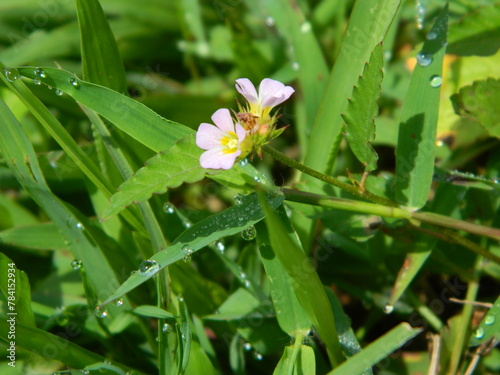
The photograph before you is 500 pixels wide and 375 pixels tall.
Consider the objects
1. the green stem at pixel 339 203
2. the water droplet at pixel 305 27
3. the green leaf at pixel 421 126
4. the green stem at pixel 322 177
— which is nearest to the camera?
the green stem at pixel 322 177

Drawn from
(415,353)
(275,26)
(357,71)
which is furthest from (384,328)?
(275,26)

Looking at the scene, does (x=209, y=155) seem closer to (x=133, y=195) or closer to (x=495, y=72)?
(x=133, y=195)

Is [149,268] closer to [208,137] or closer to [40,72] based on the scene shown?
[208,137]

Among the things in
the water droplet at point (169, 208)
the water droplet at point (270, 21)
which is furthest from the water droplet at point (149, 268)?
the water droplet at point (270, 21)

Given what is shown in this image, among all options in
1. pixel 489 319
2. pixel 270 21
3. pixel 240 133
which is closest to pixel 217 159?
pixel 240 133

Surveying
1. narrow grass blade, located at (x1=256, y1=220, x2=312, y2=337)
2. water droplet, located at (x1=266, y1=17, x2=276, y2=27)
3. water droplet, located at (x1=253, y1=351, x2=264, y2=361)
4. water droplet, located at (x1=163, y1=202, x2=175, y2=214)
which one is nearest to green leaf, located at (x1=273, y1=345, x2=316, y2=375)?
narrow grass blade, located at (x1=256, y1=220, x2=312, y2=337)

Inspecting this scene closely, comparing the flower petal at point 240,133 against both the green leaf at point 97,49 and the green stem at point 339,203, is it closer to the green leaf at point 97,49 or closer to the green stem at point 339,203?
the green stem at point 339,203
